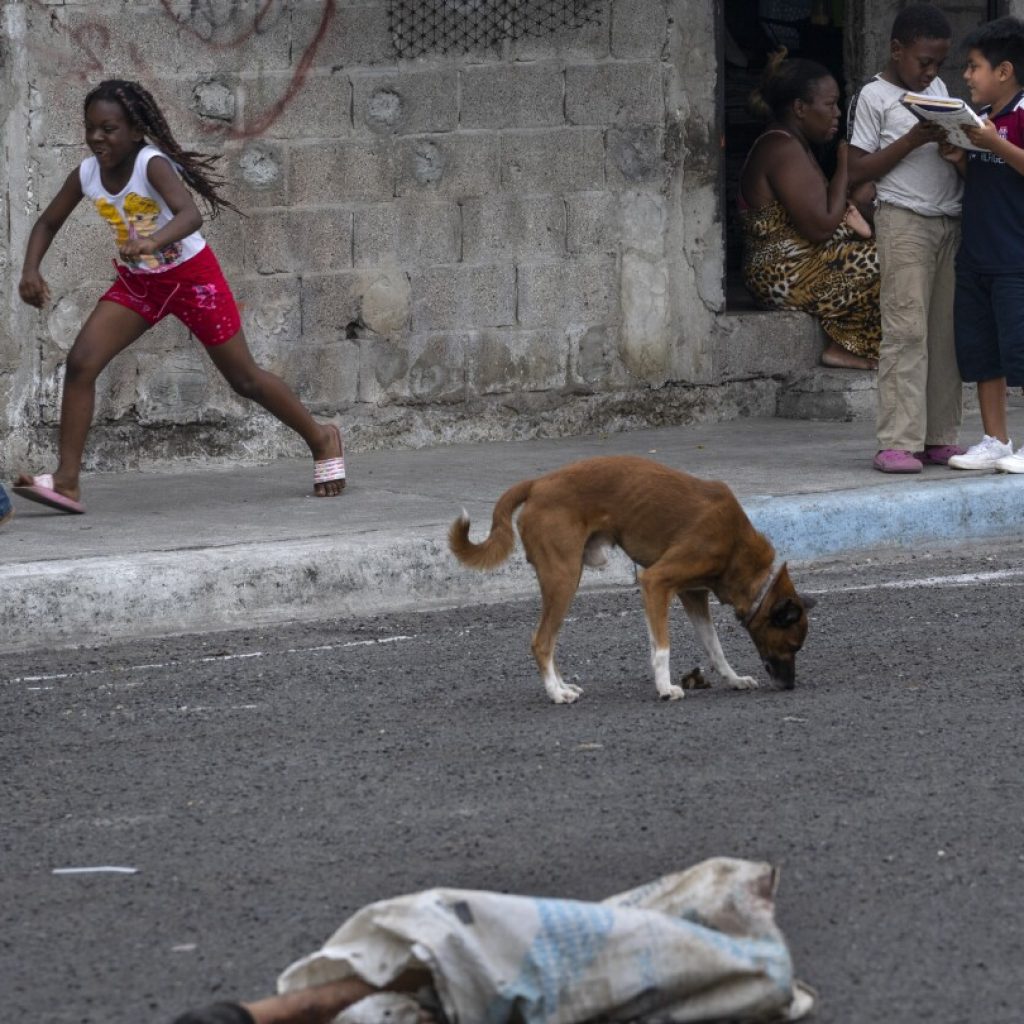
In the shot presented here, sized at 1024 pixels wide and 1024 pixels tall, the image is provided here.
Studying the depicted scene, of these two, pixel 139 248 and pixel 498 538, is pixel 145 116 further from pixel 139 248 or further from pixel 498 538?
pixel 498 538

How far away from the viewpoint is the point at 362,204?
985 centimetres

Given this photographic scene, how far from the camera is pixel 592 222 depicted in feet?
34.1

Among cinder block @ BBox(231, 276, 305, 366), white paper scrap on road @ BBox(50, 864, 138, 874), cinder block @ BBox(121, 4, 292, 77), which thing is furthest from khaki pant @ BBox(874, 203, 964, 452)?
white paper scrap on road @ BBox(50, 864, 138, 874)

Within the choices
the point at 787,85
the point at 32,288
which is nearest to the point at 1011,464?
the point at 787,85

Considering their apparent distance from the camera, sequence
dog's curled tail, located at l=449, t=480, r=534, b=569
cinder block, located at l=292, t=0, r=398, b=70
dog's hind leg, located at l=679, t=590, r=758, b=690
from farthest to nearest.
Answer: cinder block, located at l=292, t=0, r=398, b=70 < dog's hind leg, located at l=679, t=590, r=758, b=690 < dog's curled tail, located at l=449, t=480, r=534, b=569

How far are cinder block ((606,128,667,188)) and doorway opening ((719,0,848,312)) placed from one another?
4.09 feet

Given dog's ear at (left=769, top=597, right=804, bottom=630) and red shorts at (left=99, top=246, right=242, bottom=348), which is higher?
red shorts at (left=99, top=246, right=242, bottom=348)

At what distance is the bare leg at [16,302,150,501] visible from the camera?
26.9 ft

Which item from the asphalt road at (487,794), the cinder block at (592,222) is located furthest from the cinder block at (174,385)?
the asphalt road at (487,794)

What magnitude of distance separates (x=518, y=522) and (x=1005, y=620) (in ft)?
6.02

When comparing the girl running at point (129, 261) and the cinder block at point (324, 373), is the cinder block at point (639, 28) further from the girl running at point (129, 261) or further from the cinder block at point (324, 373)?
the girl running at point (129, 261)

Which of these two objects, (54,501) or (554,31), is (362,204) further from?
(54,501)

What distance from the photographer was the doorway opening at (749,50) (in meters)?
11.8

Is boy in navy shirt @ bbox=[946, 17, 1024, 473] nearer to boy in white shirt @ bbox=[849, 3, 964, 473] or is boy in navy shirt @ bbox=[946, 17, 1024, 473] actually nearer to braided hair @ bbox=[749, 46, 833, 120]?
boy in white shirt @ bbox=[849, 3, 964, 473]
